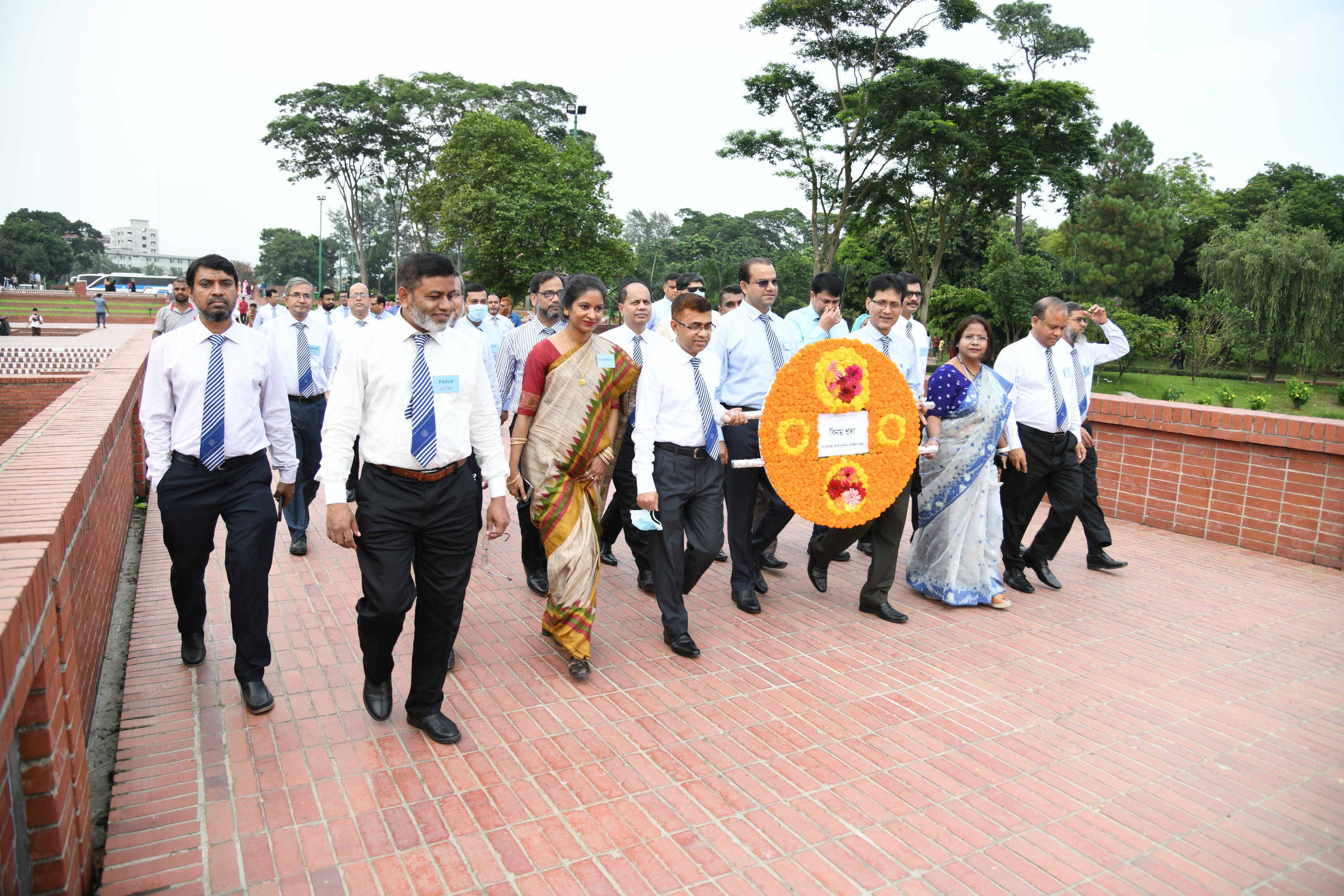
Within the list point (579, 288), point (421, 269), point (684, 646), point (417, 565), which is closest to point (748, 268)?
point (579, 288)

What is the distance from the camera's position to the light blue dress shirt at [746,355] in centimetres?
561

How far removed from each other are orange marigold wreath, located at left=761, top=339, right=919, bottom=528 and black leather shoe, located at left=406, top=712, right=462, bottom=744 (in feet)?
7.49

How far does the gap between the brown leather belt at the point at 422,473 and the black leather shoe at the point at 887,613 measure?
304 cm

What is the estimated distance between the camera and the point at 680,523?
4.91 meters

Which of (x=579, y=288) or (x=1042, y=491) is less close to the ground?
(x=579, y=288)

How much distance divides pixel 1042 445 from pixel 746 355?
235 cm

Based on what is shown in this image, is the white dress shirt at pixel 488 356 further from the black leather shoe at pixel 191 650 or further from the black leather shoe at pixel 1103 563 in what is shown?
the black leather shoe at pixel 1103 563

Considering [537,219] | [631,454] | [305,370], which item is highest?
[537,219]

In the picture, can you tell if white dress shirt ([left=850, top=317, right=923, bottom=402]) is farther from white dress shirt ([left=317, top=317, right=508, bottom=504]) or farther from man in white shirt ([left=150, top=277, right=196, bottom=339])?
man in white shirt ([left=150, top=277, right=196, bottom=339])

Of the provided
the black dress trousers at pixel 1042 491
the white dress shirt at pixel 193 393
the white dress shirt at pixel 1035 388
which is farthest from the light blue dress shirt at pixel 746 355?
the white dress shirt at pixel 193 393

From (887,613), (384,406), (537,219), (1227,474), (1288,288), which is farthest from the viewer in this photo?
(1288,288)

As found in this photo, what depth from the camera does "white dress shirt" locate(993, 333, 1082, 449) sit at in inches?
243

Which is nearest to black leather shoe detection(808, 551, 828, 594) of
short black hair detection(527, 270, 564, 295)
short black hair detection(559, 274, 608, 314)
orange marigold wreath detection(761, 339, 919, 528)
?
orange marigold wreath detection(761, 339, 919, 528)

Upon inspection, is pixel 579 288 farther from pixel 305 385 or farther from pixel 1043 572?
pixel 1043 572
